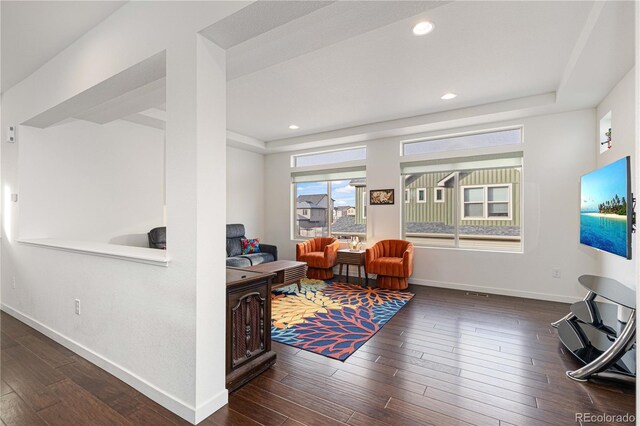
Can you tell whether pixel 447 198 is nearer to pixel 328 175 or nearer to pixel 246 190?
pixel 328 175

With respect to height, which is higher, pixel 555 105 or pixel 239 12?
pixel 555 105

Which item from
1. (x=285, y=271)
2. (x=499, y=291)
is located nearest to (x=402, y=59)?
(x=285, y=271)

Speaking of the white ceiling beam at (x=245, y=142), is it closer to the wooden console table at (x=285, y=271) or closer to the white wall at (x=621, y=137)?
the wooden console table at (x=285, y=271)

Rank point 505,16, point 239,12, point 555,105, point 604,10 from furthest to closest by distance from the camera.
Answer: point 555,105, point 505,16, point 604,10, point 239,12

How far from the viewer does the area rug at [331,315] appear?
2969 millimetres

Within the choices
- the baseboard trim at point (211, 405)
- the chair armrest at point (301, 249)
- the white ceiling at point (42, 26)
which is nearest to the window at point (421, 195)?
the chair armrest at point (301, 249)

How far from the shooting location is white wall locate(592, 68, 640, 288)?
287cm

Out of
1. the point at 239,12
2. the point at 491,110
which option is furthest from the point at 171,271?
the point at 491,110

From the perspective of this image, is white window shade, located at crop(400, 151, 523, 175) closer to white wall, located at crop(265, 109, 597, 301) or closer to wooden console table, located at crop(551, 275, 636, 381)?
white wall, located at crop(265, 109, 597, 301)

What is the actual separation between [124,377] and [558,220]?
5.38 meters

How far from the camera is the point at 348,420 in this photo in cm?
184

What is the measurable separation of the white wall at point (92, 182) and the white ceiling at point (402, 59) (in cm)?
35

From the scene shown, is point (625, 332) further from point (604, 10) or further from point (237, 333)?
point (237, 333)

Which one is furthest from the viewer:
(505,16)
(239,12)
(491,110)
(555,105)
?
(491,110)
